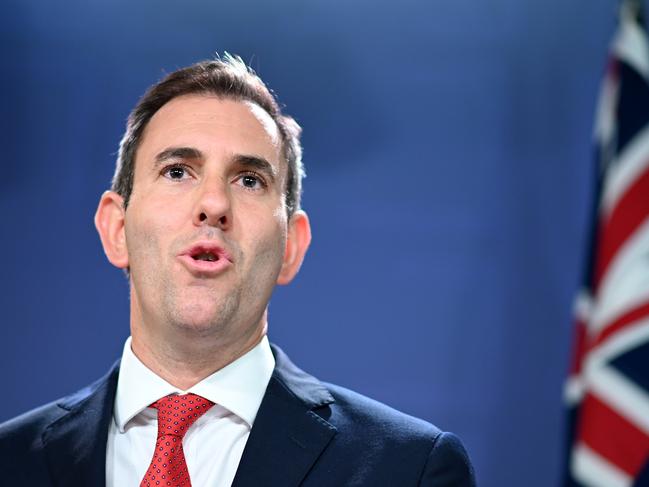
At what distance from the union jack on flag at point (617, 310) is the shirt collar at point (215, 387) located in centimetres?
116

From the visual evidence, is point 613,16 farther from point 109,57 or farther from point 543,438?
point 109,57

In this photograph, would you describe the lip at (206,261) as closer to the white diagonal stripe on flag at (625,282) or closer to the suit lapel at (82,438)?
the suit lapel at (82,438)

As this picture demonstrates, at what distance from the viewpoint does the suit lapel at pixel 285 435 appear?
74.1 inches

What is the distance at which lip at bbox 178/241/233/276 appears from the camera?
192cm

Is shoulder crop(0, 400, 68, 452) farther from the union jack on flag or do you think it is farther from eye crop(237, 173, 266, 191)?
the union jack on flag

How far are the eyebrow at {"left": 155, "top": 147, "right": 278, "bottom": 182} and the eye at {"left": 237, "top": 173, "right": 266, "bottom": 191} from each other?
0.05ft

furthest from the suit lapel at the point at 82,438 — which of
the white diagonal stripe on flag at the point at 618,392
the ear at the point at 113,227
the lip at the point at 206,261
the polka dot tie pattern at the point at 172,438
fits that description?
the white diagonal stripe on flag at the point at 618,392

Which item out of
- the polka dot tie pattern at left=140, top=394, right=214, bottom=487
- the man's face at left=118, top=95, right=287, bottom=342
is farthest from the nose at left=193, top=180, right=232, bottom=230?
the polka dot tie pattern at left=140, top=394, right=214, bottom=487

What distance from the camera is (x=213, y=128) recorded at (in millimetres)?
2094

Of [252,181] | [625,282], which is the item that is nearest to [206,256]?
[252,181]

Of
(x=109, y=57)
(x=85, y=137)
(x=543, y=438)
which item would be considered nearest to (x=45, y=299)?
(x=85, y=137)

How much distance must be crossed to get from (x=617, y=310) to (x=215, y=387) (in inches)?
52.6

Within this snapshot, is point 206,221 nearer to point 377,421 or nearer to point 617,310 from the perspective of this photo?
point 377,421

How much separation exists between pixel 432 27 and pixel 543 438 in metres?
1.33
